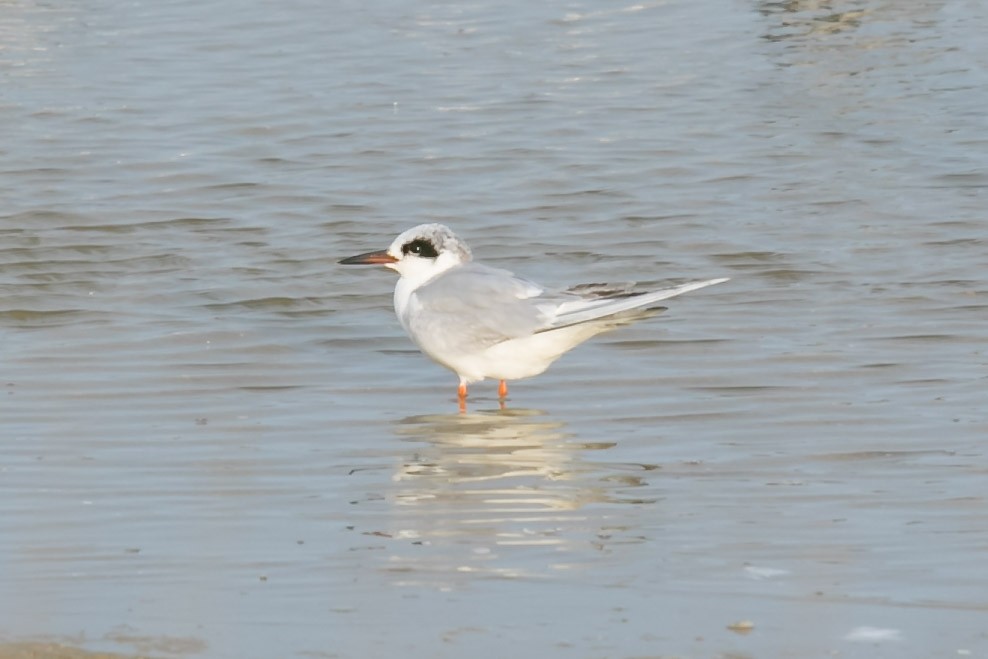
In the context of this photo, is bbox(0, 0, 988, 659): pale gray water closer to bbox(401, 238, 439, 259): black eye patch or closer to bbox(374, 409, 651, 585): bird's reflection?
bbox(374, 409, 651, 585): bird's reflection

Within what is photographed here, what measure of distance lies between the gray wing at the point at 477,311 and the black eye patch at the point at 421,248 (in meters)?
0.23

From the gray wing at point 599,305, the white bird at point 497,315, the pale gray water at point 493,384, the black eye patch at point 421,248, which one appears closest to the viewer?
the pale gray water at point 493,384

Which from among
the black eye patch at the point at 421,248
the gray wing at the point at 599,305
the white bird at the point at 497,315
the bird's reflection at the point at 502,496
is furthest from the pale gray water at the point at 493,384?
Answer: the black eye patch at the point at 421,248

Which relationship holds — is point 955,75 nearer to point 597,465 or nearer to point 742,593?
point 597,465

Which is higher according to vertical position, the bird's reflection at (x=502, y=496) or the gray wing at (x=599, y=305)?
the gray wing at (x=599, y=305)

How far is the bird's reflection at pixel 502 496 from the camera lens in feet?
16.5

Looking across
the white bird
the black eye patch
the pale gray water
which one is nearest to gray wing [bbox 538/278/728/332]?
the white bird

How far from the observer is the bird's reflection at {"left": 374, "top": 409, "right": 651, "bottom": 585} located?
16.5ft

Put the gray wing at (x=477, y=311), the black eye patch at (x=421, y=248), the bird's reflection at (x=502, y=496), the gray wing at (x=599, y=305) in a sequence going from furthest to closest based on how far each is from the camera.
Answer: the black eye patch at (x=421, y=248), the gray wing at (x=477, y=311), the gray wing at (x=599, y=305), the bird's reflection at (x=502, y=496)

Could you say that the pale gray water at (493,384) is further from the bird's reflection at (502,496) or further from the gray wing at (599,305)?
the gray wing at (599,305)

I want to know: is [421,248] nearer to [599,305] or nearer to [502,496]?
[599,305]

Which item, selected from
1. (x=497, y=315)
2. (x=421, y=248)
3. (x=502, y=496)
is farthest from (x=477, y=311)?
(x=502, y=496)

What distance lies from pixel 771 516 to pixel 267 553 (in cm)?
149

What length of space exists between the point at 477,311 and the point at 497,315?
95 mm
